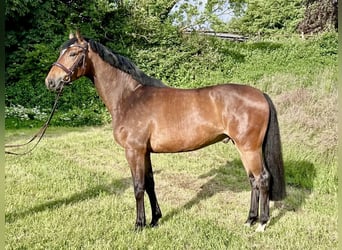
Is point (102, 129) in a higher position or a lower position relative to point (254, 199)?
lower

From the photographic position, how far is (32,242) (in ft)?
10.6

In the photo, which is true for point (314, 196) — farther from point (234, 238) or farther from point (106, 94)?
point (106, 94)

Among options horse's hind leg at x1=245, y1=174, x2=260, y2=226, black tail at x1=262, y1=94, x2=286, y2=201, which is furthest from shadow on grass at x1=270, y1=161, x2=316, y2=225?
black tail at x1=262, y1=94, x2=286, y2=201

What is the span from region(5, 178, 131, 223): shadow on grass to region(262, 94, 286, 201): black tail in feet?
6.69

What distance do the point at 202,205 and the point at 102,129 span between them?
553 cm

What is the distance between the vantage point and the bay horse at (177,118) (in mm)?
3383

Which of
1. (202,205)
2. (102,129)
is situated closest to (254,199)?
(202,205)

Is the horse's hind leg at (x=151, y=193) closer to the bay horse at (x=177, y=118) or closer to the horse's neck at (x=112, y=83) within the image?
the bay horse at (x=177, y=118)

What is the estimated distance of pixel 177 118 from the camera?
3.44 m

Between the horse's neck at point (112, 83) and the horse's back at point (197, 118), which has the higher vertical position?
the horse's neck at point (112, 83)

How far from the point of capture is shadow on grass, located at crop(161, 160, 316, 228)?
416 centimetres

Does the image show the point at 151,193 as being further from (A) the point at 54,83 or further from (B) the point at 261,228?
(A) the point at 54,83

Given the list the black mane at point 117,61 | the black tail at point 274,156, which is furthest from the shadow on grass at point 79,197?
the black tail at point 274,156

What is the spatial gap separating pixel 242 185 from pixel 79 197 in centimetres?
215
